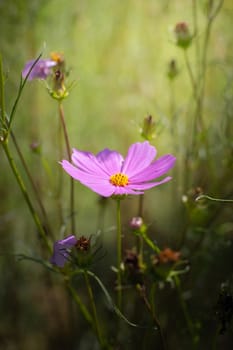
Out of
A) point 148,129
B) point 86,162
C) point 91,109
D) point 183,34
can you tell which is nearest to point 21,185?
point 86,162

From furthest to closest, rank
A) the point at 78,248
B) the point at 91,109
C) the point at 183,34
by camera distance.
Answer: the point at 91,109 < the point at 183,34 < the point at 78,248

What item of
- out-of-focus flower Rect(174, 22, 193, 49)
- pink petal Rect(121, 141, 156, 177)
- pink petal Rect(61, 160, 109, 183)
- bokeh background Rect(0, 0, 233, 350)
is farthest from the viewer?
bokeh background Rect(0, 0, 233, 350)

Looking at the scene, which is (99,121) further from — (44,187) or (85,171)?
(85,171)

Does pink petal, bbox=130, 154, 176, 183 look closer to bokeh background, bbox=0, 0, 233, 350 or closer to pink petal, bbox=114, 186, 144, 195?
pink petal, bbox=114, 186, 144, 195

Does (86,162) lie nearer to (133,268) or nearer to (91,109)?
(133,268)

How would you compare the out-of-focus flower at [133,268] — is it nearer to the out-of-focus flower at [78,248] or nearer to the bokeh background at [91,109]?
the out-of-focus flower at [78,248]

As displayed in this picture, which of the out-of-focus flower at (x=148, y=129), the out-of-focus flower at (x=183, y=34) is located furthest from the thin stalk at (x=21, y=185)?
the out-of-focus flower at (x=183, y=34)

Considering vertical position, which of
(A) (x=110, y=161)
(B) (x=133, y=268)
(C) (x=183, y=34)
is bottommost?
(B) (x=133, y=268)

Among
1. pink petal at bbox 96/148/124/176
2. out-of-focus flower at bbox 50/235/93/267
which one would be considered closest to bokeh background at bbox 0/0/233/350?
pink petal at bbox 96/148/124/176
